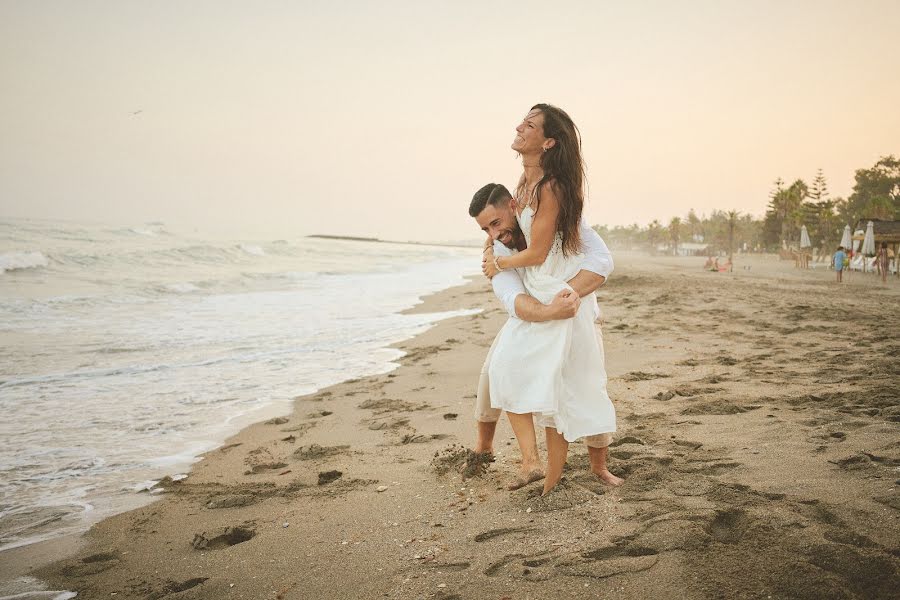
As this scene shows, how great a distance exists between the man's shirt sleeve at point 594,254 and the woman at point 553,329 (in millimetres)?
52

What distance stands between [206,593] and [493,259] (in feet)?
6.06

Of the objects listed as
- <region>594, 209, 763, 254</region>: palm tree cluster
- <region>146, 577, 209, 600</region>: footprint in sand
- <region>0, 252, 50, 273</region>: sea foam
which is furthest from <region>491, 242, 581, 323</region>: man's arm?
<region>594, 209, 763, 254</region>: palm tree cluster

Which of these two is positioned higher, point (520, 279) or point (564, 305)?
point (520, 279)

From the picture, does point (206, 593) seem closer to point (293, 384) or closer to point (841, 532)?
point (841, 532)

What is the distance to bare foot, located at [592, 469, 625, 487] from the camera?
2689 mm

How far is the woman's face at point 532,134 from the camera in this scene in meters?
2.59

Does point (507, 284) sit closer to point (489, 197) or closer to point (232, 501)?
point (489, 197)

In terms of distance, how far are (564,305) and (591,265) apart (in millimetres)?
283

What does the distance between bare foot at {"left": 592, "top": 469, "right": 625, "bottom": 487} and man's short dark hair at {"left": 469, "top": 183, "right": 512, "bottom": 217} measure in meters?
1.40

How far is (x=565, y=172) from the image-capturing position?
254 centimetres

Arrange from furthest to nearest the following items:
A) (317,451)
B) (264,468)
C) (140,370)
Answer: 1. (140,370)
2. (317,451)
3. (264,468)

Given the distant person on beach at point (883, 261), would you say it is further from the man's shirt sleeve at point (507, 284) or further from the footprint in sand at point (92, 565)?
the footprint in sand at point (92, 565)

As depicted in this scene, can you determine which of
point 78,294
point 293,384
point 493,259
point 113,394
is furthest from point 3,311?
Answer: point 493,259

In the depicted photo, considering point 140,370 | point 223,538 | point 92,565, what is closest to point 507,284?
point 223,538
